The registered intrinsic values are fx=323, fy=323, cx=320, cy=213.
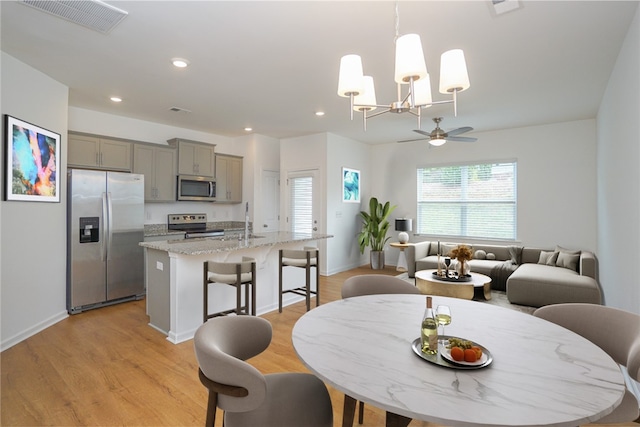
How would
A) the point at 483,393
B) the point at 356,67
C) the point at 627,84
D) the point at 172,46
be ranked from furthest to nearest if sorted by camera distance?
the point at 172,46, the point at 627,84, the point at 356,67, the point at 483,393

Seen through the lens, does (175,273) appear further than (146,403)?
Yes

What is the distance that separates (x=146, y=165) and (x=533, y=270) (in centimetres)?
590

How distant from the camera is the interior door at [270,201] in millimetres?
6668

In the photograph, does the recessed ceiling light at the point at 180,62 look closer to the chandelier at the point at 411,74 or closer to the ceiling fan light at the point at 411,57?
the chandelier at the point at 411,74

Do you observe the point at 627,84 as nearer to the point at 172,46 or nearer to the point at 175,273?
the point at 172,46

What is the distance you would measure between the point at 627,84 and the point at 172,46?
376 cm

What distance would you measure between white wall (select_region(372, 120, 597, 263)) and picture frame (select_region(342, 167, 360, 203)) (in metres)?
1.84

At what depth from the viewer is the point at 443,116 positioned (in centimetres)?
496

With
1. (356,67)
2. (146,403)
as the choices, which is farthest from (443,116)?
(146,403)

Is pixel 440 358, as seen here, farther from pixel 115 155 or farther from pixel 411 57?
pixel 115 155

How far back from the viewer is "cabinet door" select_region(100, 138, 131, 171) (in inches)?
182

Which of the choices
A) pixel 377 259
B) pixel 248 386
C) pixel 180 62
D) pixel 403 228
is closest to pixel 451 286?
pixel 403 228

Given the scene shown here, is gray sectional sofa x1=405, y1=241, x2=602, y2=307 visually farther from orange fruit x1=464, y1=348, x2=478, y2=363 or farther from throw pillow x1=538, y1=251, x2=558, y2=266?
orange fruit x1=464, y1=348, x2=478, y2=363

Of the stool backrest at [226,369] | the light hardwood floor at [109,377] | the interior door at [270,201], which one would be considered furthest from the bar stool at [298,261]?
the interior door at [270,201]
